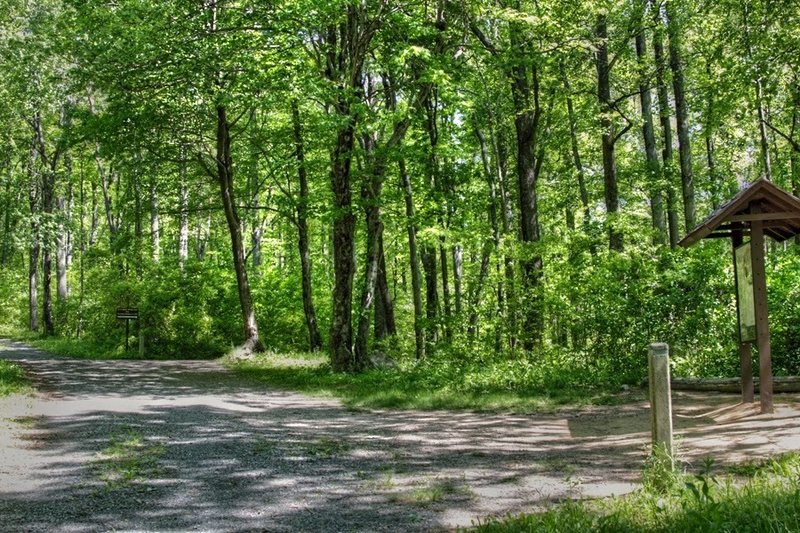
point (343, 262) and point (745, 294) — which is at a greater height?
point (343, 262)

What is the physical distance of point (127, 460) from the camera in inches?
319

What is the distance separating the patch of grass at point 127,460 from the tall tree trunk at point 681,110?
15875 mm

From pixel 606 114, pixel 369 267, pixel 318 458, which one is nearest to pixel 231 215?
pixel 369 267

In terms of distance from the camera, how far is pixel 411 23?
16.5m

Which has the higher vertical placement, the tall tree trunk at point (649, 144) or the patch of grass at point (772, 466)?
the tall tree trunk at point (649, 144)

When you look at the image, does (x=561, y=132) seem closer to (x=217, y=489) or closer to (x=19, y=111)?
(x=217, y=489)

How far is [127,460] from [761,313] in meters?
8.33

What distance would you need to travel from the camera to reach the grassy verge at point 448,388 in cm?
1279

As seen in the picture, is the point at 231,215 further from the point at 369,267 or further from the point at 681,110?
the point at 681,110

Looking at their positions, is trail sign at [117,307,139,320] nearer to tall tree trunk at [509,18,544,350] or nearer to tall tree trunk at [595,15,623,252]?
tall tree trunk at [509,18,544,350]

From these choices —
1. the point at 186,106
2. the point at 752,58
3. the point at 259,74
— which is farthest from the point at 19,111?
the point at 752,58

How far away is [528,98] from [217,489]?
16636 millimetres

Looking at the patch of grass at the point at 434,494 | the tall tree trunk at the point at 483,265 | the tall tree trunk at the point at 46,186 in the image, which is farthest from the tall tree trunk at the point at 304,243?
the patch of grass at the point at 434,494

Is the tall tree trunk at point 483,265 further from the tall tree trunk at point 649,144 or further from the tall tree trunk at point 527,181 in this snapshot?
the tall tree trunk at point 649,144
